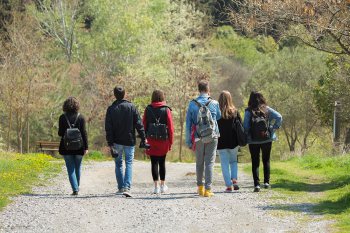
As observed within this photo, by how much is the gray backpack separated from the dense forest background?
24.7m

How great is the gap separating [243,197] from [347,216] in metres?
3.46

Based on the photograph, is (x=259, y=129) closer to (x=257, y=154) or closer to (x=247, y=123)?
(x=247, y=123)

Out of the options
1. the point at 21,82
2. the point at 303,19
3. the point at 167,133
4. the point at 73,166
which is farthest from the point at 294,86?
the point at 73,166

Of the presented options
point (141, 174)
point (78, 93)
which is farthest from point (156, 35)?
point (141, 174)

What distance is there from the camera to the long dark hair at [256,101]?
18.6 metres

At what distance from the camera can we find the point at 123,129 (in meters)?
17.7

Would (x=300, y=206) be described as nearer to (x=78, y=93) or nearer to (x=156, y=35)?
(x=78, y=93)

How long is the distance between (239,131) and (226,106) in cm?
57

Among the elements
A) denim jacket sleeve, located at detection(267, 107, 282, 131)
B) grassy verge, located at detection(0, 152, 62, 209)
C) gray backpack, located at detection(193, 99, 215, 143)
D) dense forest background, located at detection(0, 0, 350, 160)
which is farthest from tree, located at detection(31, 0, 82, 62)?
gray backpack, located at detection(193, 99, 215, 143)

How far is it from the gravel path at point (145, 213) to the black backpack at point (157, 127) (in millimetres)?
1185

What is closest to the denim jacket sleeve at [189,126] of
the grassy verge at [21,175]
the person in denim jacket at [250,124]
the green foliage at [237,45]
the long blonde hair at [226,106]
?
the long blonde hair at [226,106]

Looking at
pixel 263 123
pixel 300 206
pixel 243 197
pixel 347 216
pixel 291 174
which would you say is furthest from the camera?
pixel 291 174

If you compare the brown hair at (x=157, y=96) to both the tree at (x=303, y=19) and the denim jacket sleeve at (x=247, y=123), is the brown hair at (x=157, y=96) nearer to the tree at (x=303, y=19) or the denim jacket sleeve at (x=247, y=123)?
the denim jacket sleeve at (x=247, y=123)

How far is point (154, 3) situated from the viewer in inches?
2613
